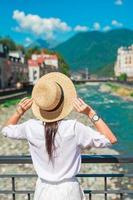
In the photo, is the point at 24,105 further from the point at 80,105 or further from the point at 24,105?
the point at 80,105

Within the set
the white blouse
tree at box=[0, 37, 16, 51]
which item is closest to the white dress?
the white blouse

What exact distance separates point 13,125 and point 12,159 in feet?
1.86

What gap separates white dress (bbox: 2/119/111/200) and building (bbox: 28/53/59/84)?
369 feet

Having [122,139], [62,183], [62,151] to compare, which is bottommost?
[122,139]

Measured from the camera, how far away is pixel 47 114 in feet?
11.1

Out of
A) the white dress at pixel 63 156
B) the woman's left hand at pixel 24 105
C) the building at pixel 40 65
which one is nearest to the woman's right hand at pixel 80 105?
the white dress at pixel 63 156

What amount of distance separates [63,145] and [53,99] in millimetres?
352

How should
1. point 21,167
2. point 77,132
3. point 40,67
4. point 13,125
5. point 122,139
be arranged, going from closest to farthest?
1. point 77,132
2. point 13,125
3. point 21,167
4. point 122,139
5. point 40,67

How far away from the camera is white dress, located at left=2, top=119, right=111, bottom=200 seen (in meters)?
3.33

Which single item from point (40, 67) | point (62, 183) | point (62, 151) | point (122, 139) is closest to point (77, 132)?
point (62, 151)

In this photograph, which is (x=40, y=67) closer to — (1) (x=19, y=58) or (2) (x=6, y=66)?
(1) (x=19, y=58)

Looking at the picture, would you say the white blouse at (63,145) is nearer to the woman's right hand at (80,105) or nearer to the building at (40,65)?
the woman's right hand at (80,105)

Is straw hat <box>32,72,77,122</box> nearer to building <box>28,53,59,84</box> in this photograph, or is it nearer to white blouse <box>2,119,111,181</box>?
white blouse <box>2,119,111,181</box>

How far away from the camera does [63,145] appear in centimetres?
338
